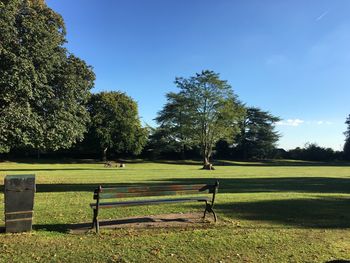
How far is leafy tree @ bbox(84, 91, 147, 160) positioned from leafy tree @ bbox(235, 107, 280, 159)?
28326 millimetres

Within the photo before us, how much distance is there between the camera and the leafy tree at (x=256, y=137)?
92.3m

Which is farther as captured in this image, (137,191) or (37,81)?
(37,81)

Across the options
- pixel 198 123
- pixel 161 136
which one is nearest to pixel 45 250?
pixel 198 123

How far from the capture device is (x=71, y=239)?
24.7 ft

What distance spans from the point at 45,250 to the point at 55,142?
55.9ft

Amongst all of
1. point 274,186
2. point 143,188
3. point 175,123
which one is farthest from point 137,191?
point 175,123

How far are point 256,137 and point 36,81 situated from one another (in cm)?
7733

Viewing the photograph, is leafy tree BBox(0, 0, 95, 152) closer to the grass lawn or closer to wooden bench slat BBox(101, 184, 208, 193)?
the grass lawn

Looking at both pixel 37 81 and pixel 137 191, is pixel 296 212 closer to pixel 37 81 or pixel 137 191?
pixel 137 191

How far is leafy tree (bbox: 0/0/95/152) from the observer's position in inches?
722

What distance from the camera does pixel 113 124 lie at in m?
70.0

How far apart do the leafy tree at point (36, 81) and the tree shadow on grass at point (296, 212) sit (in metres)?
10.9

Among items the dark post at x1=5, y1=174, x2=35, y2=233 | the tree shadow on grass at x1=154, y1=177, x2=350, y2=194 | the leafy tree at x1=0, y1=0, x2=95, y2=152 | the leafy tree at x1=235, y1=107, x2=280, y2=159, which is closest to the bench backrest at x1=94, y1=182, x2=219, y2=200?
the dark post at x1=5, y1=174, x2=35, y2=233

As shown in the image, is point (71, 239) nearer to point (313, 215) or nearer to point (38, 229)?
point (38, 229)
